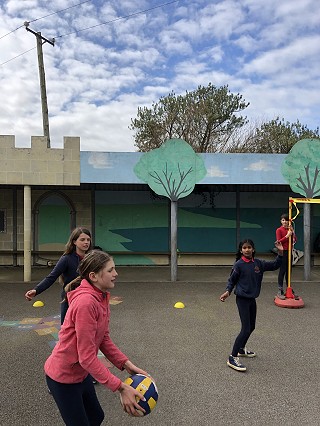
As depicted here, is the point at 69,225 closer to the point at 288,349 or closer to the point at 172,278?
the point at 172,278

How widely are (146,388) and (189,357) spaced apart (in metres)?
2.81

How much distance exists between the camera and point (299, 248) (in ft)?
42.7

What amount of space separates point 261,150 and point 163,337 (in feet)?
84.7

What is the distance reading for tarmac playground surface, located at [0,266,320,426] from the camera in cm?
350

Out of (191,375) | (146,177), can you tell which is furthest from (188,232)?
(191,375)

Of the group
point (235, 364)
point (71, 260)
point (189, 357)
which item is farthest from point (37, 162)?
point (235, 364)

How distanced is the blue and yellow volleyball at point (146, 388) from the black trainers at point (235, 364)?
248 centimetres

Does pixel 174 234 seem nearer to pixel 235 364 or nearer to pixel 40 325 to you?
pixel 40 325

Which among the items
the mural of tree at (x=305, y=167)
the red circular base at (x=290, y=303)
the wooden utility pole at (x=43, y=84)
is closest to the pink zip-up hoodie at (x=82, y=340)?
the red circular base at (x=290, y=303)

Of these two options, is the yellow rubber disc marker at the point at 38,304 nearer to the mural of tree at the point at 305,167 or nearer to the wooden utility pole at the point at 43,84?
the mural of tree at the point at 305,167

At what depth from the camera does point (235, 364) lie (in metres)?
4.50

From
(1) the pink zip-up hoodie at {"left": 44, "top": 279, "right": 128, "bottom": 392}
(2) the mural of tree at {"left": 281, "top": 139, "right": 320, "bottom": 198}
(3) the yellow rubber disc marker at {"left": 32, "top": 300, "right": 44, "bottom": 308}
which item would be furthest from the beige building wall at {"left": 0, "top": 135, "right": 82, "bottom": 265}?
(1) the pink zip-up hoodie at {"left": 44, "top": 279, "right": 128, "bottom": 392}

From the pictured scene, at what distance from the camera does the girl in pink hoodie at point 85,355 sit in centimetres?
207

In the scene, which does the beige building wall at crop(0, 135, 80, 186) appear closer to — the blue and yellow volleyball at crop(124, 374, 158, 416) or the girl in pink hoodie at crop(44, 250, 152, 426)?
the girl in pink hoodie at crop(44, 250, 152, 426)
